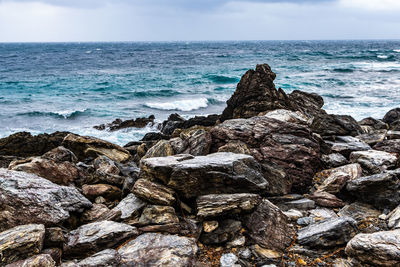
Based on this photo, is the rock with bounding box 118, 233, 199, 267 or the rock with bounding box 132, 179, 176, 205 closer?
the rock with bounding box 118, 233, 199, 267

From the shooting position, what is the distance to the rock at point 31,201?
17.7 feet

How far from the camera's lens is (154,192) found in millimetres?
6223

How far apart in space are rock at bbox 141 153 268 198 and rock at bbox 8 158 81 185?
262 cm

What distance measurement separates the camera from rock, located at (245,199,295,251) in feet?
19.0

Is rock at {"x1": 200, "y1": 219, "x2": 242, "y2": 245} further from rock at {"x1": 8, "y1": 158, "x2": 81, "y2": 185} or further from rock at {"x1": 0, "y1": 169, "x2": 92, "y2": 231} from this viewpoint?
rock at {"x1": 8, "y1": 158, "x2": 81, "y2": 185}

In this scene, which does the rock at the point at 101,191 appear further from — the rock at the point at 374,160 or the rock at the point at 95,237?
the rock at the point at 374,160

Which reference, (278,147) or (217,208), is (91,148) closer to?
(278,147)

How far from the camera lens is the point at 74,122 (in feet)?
83.2

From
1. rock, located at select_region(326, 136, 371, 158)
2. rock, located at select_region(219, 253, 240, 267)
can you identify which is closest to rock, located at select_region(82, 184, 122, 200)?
rock, located at select_region(219, 253, 240, 267)

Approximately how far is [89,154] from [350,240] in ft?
29.7

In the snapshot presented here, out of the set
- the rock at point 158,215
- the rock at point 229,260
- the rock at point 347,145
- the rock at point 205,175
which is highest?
the rock at point 205,175

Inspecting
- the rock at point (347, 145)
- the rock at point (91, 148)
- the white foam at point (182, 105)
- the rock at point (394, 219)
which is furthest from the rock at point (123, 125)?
the rock at point (394, 219)

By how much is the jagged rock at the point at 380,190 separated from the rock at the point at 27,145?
1199cm

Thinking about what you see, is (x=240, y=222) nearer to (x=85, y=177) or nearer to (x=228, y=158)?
(x=228, y=158)
